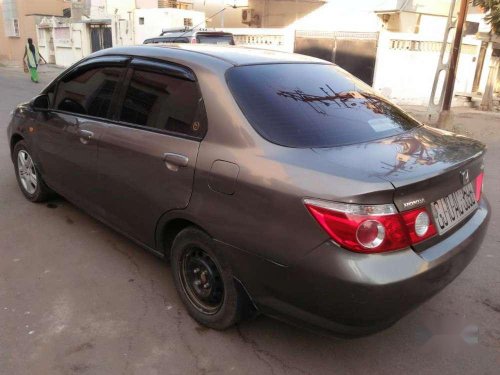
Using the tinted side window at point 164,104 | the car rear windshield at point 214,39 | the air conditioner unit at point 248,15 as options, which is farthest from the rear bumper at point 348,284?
the air conditioner unit at point 248,15

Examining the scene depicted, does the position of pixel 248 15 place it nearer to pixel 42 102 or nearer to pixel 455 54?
pixel 455 54

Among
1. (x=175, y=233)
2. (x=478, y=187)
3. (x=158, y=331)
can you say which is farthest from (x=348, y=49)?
(x=158, y=331)

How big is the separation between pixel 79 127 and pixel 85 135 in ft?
0.50

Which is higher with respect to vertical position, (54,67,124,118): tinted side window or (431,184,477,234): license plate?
(54,67,124,118): tinted side window

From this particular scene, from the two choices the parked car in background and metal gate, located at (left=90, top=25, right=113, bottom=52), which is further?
metal gate, located at (left=90, top=25, right=113, bottom=52)

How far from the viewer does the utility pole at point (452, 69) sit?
31.8 feet

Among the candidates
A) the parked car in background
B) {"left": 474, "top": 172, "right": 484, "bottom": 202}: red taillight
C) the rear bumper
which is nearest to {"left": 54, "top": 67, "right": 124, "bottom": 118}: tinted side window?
the rear bumper

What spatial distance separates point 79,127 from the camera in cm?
378

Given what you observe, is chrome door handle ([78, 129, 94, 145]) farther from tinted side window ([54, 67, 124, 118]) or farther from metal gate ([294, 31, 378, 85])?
metal gate ([294, 31, 378, 85])

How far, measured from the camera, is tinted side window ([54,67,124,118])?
3561 mm

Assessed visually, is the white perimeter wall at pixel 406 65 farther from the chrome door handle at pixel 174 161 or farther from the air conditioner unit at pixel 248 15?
the air conditioner unit at pixel 248 15

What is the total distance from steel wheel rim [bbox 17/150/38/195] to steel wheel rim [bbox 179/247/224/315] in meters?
2.49

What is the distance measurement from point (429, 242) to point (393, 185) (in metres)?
0.44

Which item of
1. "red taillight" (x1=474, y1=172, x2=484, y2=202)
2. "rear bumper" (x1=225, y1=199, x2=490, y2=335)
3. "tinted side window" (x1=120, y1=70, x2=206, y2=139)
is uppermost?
"tinted side window" (x1=120, y1=70, x2=206, y2=139)
